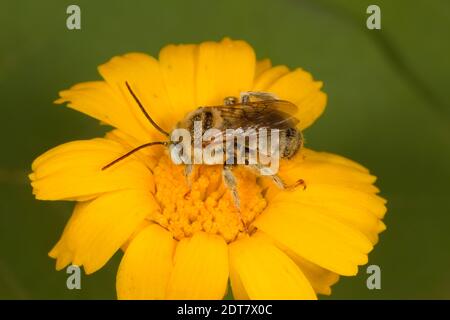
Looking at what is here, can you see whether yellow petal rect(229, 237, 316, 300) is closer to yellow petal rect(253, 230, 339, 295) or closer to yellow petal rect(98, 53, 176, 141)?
yellow petal rect(253, 230, 339, 295)

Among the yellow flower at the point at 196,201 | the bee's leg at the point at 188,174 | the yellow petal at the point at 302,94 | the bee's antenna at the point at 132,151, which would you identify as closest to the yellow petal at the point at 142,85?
the yellow flower at the point at 196,201

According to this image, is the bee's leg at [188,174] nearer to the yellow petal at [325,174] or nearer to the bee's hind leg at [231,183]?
the bee's hind leg at [231,183]

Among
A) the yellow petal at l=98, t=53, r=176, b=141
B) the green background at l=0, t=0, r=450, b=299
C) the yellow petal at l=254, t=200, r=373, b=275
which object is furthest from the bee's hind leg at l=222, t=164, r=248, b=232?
the green background at l=0, t=0, r=450, b=299

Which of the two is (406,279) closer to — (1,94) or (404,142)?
(404,142)

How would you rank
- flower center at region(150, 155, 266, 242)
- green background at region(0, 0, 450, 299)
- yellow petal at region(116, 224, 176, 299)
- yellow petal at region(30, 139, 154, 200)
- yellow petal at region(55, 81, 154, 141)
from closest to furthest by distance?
yellow petal at region(116, 224, 176, 299), yellow petal at region(30, 139, 154, 200), flower center at region(150, 155, 266, 242), yellow petal at region(55, 81, 154, 141), green background at region(0, 0, 450, 299)

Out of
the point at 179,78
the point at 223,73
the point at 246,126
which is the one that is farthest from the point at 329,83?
the point at 246,126
